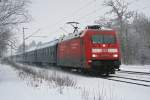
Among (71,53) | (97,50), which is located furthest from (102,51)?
(71,53)

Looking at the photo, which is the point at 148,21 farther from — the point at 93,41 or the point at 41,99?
the point at 41,99

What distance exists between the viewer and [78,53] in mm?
20594

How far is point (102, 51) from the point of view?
19125 mm

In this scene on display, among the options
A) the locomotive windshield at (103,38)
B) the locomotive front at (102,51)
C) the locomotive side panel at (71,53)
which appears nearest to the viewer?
the locomotive front at (102,51)

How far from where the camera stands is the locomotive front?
18781 millimetres

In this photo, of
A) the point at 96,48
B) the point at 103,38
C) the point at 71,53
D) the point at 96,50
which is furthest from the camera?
the point at 71,53

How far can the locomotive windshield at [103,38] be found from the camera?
19562 millimetres

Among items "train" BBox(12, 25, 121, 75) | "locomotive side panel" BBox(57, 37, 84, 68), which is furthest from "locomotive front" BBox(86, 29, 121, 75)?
"locomotive side panel" BBox(57, 37, 84, 68)

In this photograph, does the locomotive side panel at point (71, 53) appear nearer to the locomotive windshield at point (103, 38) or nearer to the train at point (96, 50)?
the train at point (96, 50)

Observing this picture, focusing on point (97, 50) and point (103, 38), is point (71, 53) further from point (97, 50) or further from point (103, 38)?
point (97, 50)

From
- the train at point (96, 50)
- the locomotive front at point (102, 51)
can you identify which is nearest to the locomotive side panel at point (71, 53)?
the train at point (96, 50)

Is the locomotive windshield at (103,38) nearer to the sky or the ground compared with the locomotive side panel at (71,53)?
nearer to the sky

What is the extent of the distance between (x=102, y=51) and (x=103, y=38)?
987 mm

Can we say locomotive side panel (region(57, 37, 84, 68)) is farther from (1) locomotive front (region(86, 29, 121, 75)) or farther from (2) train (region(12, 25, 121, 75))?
(1) locomotive front (region(86, 29, 121, 75))
